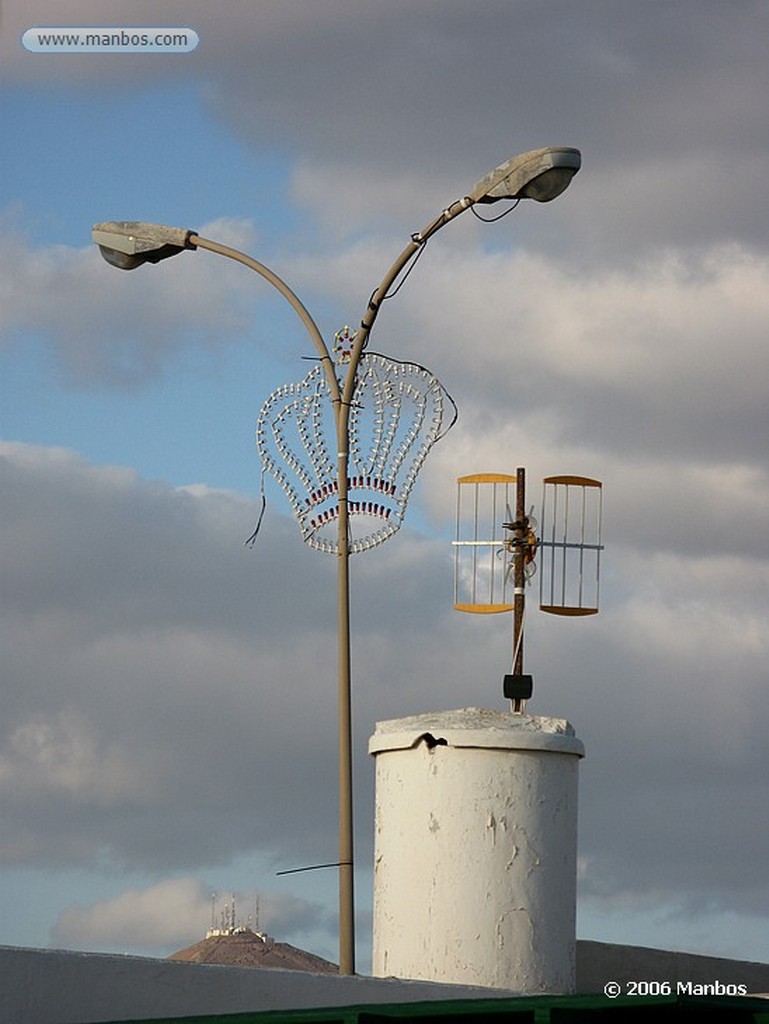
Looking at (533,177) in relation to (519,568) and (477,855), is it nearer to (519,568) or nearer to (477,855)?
(519,568)

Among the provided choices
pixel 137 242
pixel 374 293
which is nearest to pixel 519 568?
pixel 374 293

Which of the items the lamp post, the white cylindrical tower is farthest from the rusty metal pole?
the white cylindrical tower

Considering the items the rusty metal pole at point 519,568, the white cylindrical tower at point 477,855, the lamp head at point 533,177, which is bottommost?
the white cylindrical tower at point 477,855

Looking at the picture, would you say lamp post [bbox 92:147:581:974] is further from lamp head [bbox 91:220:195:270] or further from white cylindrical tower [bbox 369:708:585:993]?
white cylindrical tower [bbox 369:708:585:993]

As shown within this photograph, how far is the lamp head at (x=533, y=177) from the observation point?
16562mm

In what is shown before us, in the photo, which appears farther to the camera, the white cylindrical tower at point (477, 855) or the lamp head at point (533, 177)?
the lamp head at point (533, 177)

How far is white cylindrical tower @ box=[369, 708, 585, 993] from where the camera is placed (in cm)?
1200

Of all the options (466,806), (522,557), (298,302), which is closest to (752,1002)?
(466,806)

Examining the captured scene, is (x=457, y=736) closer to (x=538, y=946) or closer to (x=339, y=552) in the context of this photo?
(x=538, y=946)

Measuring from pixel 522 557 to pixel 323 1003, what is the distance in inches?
248

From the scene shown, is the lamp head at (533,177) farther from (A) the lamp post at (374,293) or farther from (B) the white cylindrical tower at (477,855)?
(B) the white cylindrical tower at (477,855)

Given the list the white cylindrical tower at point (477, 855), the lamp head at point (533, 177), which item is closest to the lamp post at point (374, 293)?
the lamp head at point (533, 177)

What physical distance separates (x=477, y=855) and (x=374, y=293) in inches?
265

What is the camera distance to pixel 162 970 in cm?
1058
